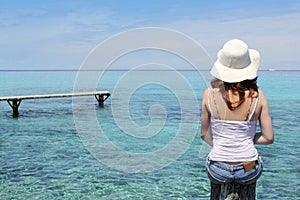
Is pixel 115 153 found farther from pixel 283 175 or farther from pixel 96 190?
pixel 283 175

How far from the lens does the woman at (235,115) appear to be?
2.68 meters

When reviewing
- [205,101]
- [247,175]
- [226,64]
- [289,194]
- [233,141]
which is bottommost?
[289,194]

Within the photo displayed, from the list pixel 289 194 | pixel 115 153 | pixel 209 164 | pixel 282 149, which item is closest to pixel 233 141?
pixel 209 164

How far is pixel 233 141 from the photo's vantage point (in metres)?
2.80

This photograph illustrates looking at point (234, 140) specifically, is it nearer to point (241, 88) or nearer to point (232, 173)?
point (232, 173)

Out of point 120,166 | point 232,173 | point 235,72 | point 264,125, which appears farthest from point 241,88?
point 120,166

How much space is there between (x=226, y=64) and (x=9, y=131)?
12.6 meters

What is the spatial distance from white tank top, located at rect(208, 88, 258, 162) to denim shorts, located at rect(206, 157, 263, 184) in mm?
52

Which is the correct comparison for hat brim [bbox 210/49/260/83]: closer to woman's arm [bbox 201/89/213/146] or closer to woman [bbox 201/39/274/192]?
woman [bbox 201/39/274/192]

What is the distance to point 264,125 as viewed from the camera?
278 cm

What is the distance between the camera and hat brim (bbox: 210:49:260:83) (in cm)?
267

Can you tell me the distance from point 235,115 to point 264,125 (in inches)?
9.7

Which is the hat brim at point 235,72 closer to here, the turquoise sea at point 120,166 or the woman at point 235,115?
the woman at point 235,115

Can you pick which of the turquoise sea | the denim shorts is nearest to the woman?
the denim shorts
